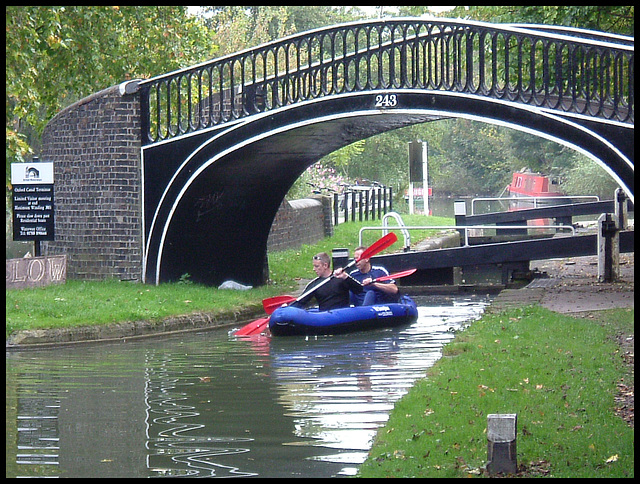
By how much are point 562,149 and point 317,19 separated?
18.0 metres

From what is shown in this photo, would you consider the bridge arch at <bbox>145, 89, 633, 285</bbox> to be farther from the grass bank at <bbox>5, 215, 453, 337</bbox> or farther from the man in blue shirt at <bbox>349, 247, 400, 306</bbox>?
the man in blue shirt at <bbox>349, 247, 400, 306</bbox>

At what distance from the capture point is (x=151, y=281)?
795 inches

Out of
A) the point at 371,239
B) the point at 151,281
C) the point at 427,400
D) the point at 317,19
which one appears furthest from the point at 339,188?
the point at 427,400

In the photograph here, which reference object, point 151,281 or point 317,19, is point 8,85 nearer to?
point 151,281

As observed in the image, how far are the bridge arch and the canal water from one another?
3.44m

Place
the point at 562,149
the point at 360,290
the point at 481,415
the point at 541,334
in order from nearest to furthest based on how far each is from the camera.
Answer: the point at 481,415
the point at 541,334
the point at 360,290
the point at 562,149

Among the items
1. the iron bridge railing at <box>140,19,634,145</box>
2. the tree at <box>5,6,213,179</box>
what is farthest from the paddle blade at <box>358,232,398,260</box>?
the tree at <box>5,6,213,179</box>

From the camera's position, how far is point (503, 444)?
7039 mm

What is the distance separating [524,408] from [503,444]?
189 centimetres

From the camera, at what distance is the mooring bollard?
704 cm

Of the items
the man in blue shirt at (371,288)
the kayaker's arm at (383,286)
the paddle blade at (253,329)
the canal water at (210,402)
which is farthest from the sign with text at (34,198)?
the kayaker's arm at (383,286)

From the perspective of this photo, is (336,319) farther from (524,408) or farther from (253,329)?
(524,408)

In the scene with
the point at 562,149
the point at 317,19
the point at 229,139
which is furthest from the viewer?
the point at 562,149

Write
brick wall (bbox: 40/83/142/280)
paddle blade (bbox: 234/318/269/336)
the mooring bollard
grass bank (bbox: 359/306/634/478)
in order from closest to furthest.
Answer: the mooring bollard, grass bank (bbox: 359/306/634/478), paddle blade (bbox: 234/318/269/336), brick wall (bbox: 40/83/142/280)
